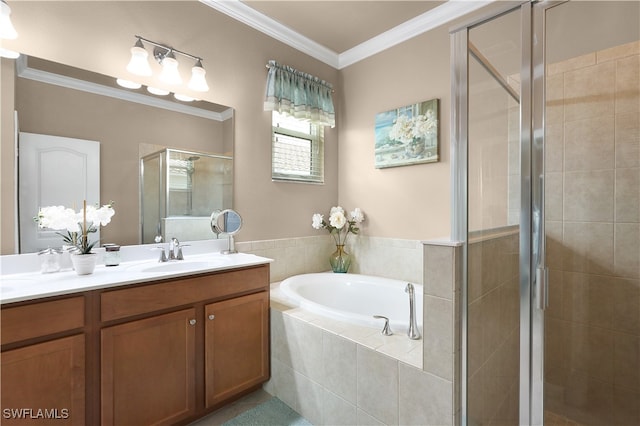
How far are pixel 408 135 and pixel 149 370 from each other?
2.40m

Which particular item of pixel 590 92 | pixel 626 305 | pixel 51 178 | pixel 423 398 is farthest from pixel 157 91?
pixel 626 305

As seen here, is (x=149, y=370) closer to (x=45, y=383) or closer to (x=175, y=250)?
(x=45, y=383)

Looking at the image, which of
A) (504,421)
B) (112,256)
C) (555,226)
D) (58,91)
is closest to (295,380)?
(504,421)

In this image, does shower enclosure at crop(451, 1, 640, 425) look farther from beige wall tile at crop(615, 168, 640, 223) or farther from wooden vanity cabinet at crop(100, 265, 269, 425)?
wooden vanity cabinet at crop(100, 265, 269, 425)

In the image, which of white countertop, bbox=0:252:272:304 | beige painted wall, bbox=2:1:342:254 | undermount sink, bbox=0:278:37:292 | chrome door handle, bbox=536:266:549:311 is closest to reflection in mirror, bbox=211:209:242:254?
beige painted wall, bbox=2:1:342:254

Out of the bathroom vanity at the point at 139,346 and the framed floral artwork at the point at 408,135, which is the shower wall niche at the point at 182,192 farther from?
the framed floral artwork at the point at 408,135

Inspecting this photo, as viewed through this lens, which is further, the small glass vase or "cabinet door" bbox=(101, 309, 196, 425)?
the small glass vase

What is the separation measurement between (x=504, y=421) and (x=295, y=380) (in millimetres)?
1078

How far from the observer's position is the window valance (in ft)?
8.40

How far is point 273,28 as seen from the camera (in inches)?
102

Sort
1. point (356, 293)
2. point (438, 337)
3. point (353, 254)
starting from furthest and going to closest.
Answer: point (353, 254)
point (356, 293)
point (438, 337)

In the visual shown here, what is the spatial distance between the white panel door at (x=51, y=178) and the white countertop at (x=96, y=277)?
0.68 ft

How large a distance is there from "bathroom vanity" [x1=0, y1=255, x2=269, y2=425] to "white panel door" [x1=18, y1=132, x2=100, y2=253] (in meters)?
0.39

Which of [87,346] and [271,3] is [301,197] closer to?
[271,3]
